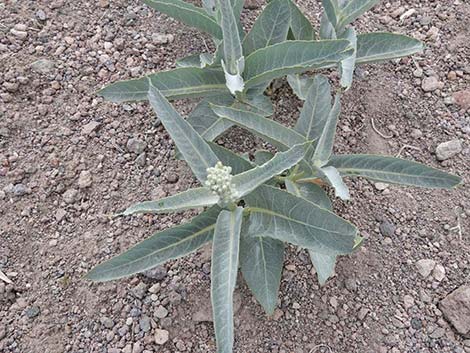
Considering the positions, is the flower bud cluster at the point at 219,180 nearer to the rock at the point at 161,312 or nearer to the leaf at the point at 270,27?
the rock at the point at 161,312

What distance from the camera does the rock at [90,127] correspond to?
7.02 feet

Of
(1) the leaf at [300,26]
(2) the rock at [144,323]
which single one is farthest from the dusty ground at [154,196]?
(1) the leaf at [300,26]

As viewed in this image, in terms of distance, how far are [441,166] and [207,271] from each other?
0.95m

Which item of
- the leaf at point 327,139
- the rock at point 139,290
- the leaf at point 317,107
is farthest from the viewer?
the rock at point 139,290

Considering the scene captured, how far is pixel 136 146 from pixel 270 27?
64 cm

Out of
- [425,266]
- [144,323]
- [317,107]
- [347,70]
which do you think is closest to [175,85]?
[317,107]

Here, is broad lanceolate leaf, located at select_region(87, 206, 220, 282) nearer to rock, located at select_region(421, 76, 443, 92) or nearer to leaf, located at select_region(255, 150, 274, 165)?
leaf, located at select_region(255, 150, 274, 165)

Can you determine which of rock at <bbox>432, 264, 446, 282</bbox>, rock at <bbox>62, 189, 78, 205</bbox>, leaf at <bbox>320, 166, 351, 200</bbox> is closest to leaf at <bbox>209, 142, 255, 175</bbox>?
leaf at <bbox>320, 166, 351, 200</bbox>

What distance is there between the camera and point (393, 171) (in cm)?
168

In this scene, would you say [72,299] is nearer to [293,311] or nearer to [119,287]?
[119,287]

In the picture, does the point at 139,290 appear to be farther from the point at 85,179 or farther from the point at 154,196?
the point at 85,179

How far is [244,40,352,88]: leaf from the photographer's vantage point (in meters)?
1.68

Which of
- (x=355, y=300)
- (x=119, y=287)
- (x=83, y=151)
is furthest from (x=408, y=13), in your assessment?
(x=119, y=287)

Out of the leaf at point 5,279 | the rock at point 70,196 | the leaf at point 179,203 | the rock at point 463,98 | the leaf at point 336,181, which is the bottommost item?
the leaf at point 5,279
